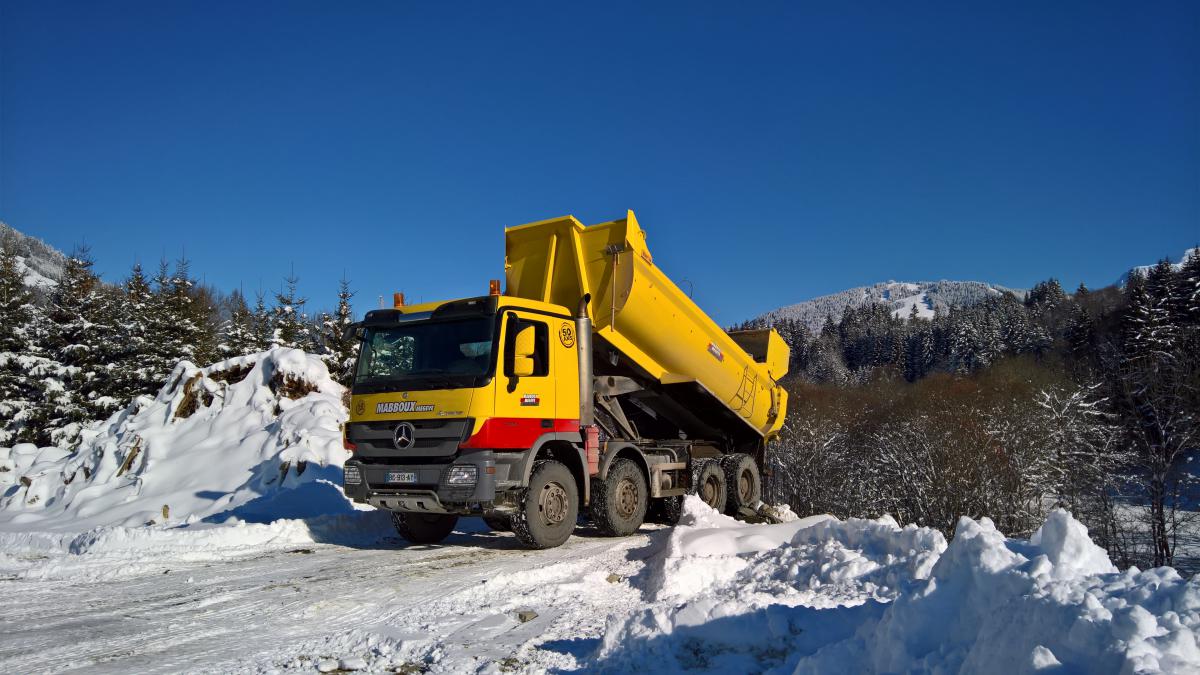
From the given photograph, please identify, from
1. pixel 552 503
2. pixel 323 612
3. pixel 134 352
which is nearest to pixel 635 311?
pixel 552 503

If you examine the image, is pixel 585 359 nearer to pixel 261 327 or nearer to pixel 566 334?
pixel 566 334

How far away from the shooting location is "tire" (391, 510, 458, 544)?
371 inches

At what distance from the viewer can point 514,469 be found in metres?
8.02

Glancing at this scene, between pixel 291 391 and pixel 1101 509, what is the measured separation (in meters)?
28.3

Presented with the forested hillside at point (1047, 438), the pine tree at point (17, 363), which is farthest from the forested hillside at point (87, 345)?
the forested hillside at point (1047, 438)

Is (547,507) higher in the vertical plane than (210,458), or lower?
lower

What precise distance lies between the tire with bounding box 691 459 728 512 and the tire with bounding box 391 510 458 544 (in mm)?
3979

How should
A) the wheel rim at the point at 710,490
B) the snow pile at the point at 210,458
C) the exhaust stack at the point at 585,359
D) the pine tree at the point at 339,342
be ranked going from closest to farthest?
the exhaust stack at the point at 585,359 < the wheel rim at the point at 710,490 < the snow pile at the point at 210,458 < the pine tree at the point at 339,342

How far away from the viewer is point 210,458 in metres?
16.5

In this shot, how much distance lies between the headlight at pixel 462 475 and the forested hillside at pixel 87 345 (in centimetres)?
1974

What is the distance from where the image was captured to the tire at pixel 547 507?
825 centimetres

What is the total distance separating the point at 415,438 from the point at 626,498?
3.22 metres

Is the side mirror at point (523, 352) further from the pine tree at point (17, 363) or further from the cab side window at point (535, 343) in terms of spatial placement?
the pine tree at point (17, 363)

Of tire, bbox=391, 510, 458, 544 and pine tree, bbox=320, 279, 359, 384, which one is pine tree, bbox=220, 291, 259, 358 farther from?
tire, bbox=391, 510, 458, 544
